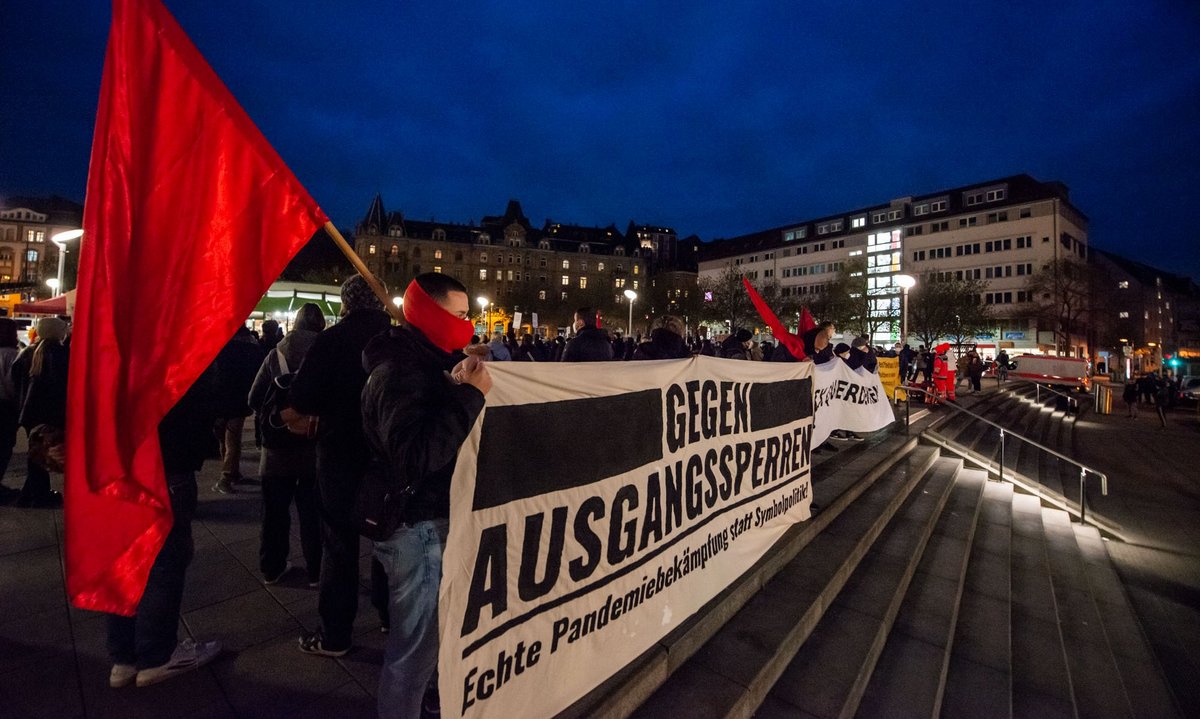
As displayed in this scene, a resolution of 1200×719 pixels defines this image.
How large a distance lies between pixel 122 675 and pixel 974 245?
231 feet

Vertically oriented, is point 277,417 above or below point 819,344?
below

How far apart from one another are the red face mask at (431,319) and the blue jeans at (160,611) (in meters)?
1.45

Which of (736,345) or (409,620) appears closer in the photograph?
(409,620)

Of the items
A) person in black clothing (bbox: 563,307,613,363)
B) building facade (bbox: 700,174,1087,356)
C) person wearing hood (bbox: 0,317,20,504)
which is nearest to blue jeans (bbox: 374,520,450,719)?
person in black clothing (bbox: 563,307,613,363)

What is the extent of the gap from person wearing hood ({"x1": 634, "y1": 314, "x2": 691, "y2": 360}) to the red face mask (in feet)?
11.7

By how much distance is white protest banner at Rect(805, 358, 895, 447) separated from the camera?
6.54m

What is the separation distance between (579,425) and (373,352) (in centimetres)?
92

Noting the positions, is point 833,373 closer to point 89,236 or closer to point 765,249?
point 89,236

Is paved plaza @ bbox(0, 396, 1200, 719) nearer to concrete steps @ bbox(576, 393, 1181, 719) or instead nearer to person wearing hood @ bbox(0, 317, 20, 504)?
person wearing hood @ bbox(0, 317, 20, 504)

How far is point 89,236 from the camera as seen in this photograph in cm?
145

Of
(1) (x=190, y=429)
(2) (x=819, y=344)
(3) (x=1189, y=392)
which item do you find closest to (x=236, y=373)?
(1) (x=190, y=429)

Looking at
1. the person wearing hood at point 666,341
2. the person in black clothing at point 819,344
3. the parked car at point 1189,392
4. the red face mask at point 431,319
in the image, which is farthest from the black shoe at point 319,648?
the parked car at point 1189,392

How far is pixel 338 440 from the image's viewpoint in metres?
2.47

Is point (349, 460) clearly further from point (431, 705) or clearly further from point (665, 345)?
point (665, 345)
